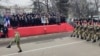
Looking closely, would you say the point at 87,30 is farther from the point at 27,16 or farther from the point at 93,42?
the point at 27,16

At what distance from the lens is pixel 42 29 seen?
23.0m

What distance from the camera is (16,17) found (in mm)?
21953

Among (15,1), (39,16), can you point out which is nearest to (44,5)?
→ (15,1)

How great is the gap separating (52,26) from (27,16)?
2.83 m

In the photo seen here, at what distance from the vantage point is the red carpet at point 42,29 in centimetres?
2146

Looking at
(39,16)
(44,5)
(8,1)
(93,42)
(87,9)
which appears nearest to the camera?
(93,42)

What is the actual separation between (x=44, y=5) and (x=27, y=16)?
20088 millimetres

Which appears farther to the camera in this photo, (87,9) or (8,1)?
(87,9)

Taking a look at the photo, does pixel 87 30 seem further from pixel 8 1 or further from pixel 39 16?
pixel 8 1

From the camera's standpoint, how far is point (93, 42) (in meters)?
17.0

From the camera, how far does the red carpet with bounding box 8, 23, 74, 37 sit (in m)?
21.5

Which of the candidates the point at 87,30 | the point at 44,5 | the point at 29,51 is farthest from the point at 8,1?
the point at 29,51

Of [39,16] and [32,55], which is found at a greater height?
[39,16]

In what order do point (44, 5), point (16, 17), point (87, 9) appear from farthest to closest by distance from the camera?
point (87, 9), point (44, 5), point (16, 17)
